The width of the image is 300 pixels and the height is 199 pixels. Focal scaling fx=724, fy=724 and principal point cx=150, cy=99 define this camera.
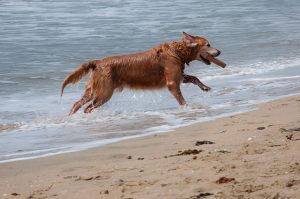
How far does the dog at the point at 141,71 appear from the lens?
9.46 meters

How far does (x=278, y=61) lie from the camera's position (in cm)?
1349

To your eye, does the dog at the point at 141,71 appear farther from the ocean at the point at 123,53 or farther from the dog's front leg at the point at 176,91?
the ocean at the point at 123,53

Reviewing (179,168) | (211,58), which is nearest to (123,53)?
(211,58)

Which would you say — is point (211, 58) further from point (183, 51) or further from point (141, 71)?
point (141, 71)

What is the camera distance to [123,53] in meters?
14.5

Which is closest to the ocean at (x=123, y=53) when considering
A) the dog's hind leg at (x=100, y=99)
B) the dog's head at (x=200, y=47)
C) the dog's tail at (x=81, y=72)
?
the dog's hind leg at (x=100, y=99)

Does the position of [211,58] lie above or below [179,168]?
below

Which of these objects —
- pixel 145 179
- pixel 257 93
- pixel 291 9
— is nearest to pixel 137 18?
pixel 291 9

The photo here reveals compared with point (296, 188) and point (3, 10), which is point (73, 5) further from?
point (296, 188)

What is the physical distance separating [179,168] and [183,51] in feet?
15.4

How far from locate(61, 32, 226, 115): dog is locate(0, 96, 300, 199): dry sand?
220 cm

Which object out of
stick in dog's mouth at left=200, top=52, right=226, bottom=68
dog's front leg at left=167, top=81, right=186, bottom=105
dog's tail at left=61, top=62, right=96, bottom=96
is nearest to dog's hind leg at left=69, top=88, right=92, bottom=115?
dog's tail at left=61, top=62, right=96, bottom=96

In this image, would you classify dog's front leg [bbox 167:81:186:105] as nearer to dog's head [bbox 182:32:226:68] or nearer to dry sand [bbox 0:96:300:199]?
dog's head [bbox 182:32:226:68]

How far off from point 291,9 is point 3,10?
8879 millimetres
